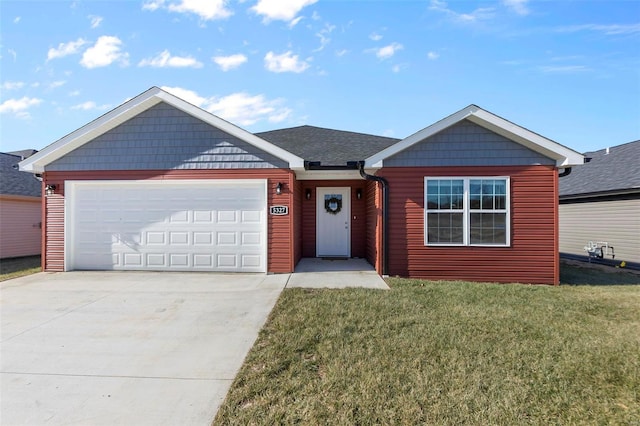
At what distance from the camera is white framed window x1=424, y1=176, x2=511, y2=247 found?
7656mm

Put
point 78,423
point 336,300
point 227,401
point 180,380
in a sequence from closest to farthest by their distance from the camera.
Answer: point 78,423, point 227,401, point 180,380, point 336,300

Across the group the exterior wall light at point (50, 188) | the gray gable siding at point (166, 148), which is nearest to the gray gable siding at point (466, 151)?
the gray gable siding at point (166, 148)

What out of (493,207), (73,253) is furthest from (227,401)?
(73,253)

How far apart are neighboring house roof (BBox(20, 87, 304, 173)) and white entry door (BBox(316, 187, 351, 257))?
286 centimetres

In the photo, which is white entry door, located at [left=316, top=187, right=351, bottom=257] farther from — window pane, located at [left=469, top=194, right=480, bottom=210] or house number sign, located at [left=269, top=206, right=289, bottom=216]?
window pane, located at [left=469, top=194, right=480, bottom=210]

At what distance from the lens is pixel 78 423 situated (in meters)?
2.58

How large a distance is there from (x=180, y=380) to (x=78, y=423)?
83cm

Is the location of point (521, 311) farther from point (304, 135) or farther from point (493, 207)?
point (304, 135)

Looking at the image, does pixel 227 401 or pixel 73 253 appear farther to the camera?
pixel 73 253

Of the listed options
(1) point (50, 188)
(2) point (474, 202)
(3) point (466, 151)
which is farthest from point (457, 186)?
(1) point (50, 188)

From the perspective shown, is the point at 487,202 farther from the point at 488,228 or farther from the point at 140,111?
the point at 140,111

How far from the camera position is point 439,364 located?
3.41m

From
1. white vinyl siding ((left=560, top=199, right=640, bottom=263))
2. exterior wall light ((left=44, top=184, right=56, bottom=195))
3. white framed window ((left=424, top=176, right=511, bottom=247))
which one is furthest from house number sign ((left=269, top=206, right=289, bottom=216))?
white vinyl siding ((left=560, top=199, right=640, bottom=263))

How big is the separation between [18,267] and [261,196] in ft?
25.1
